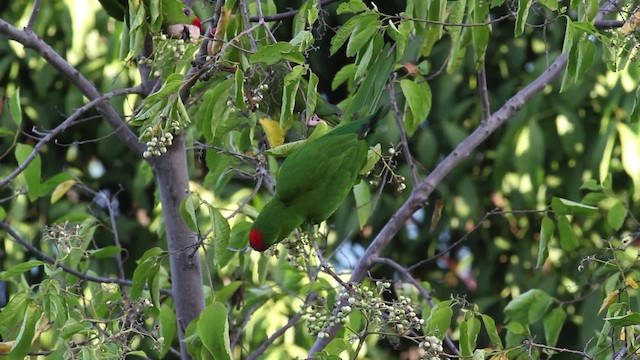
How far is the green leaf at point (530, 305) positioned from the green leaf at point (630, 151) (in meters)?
1.09

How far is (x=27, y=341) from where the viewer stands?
1474 millimetres

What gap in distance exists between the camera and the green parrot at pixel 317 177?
1465mm

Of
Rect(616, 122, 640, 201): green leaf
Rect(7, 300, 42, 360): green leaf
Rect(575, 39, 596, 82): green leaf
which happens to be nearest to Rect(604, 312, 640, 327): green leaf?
Rect(575, 39, 596, 82): green leaf

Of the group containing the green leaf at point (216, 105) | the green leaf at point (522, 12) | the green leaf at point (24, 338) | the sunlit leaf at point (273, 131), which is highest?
the green leaf at point (522, 12)

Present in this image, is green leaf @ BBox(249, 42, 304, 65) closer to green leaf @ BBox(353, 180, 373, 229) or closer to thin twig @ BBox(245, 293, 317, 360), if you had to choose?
thin twig @ BBox(245, 293, 317, 360)

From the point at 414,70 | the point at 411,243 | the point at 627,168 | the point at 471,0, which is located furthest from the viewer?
the point at 411,243

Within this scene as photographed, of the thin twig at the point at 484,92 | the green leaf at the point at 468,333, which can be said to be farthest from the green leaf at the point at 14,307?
the thin twig at the point at 484,92

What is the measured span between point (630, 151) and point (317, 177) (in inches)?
73.3

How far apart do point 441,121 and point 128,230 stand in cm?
127

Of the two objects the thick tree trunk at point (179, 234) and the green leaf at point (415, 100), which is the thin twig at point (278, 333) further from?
the green leaf at point (415, 100)

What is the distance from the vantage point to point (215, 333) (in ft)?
4.77

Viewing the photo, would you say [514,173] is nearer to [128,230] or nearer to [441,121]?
[441,121]

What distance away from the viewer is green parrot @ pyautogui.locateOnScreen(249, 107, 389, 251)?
1.46 meters

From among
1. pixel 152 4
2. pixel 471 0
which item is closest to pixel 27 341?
pixel 152 4
